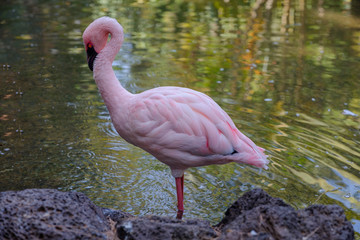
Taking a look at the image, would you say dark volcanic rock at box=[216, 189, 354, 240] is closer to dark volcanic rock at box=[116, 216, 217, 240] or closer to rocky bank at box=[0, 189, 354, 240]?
rocky bank at box=[0, 189, 354, 240]

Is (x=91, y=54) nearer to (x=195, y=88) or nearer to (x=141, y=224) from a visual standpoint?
(x=141, y=224)

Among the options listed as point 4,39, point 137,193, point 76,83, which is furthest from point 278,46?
point 137,193

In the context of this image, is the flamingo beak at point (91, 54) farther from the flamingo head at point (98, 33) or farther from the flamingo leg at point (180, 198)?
the flamingo leg at point (180, 198)

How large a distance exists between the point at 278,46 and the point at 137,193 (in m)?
6.08

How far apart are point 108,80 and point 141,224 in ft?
4.24

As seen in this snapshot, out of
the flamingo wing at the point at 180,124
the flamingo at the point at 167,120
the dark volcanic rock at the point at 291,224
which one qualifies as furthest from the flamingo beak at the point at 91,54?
the dark volcanic rock at the point at 291,224

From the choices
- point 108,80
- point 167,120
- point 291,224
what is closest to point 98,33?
point 108,80

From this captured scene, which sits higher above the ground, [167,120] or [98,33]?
[98,33]

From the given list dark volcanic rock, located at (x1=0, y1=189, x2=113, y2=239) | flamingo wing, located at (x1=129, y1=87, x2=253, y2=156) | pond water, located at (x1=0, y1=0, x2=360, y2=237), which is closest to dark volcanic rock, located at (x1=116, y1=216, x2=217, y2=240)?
dark volcanic rock, located at (x1=0, y1=189, x2=113, y2=239)

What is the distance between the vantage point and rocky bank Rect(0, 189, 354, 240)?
2764 mm

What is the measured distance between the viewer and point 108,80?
3.74 metres

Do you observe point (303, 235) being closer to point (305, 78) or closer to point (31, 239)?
point (31, 239)

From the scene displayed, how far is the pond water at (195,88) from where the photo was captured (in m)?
4.45

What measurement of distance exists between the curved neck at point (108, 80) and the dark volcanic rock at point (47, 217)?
899 mm
